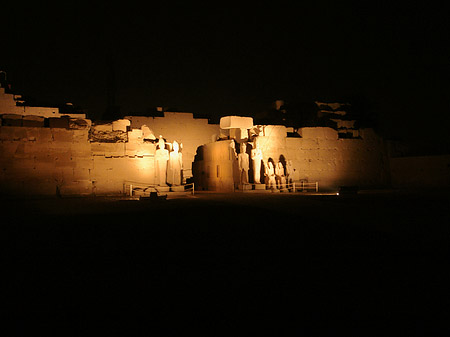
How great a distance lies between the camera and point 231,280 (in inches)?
144

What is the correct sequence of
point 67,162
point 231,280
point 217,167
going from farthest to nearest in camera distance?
point 217,167 < point 67,162 < point 231,280

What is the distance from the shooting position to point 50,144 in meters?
16.8

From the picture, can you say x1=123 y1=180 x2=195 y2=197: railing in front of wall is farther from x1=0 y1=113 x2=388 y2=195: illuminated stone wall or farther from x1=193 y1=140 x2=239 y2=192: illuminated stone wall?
x1=193 y1=140 x2=239 y2=192: illuminated stone wall

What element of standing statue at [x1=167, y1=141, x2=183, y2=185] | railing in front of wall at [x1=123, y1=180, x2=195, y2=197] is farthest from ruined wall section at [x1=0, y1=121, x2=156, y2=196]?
standing statue at [x1=167, y1=141, x2=183, y2=185]

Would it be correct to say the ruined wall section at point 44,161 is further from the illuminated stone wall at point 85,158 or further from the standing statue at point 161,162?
the standing statue at point 161,162

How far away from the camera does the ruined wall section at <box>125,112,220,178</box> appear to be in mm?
30094

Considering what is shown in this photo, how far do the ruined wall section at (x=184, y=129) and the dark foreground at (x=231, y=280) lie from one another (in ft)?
78.0

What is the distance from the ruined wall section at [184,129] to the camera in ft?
98.7

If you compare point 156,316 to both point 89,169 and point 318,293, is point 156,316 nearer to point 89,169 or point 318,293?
point 318,293

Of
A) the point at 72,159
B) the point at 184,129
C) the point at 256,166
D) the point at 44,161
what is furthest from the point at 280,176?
the point at 184,129

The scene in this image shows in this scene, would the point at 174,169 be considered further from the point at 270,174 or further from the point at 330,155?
the point at 330,155

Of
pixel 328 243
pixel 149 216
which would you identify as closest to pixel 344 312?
pixel 328 243

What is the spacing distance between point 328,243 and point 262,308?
2.60 m

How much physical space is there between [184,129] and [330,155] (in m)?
12.6
